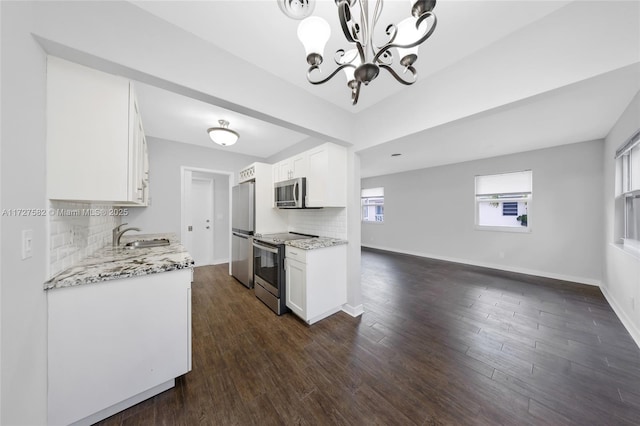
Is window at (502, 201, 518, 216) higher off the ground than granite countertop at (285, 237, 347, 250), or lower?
higher

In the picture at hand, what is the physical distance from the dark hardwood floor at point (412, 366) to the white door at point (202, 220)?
2.28 m

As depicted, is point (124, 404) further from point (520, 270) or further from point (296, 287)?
point (520, 270)

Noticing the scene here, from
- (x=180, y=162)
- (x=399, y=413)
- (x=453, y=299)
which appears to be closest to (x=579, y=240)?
(x=453, y=299)

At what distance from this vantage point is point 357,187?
106 inches

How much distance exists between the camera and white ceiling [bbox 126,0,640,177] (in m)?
1.34

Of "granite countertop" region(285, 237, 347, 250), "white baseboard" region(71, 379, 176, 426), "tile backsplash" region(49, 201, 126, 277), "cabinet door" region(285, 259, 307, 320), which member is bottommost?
"white baseboard" region(71, 379, 176, 426)

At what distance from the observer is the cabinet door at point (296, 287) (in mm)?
2329

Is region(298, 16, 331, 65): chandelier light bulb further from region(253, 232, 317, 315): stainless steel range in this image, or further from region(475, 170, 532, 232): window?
region(475, 170, 532, 232): window

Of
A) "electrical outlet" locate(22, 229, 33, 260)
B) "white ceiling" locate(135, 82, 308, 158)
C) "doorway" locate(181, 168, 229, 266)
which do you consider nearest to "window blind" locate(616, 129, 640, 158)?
"white ceiling" locate(135, 82, 308, 158)

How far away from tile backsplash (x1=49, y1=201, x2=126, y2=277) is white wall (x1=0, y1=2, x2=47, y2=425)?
13cm

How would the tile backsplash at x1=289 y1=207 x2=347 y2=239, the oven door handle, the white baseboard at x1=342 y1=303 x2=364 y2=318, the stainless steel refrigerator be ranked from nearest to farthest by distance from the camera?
the white baseboard at x1=342 y1=303 x2=364 y2=318 → the oven door handle → the tile backsplash at x1=289 y1=207 x2=347 y2=239 → the stainless steel refrigerator

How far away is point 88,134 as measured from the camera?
1.25 metres

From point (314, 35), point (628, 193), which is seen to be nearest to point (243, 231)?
point (314, 35)

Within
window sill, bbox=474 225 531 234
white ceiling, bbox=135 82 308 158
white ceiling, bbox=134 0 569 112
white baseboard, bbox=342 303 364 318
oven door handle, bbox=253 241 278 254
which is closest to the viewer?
white ceiling, bbox=134 0 569 112
